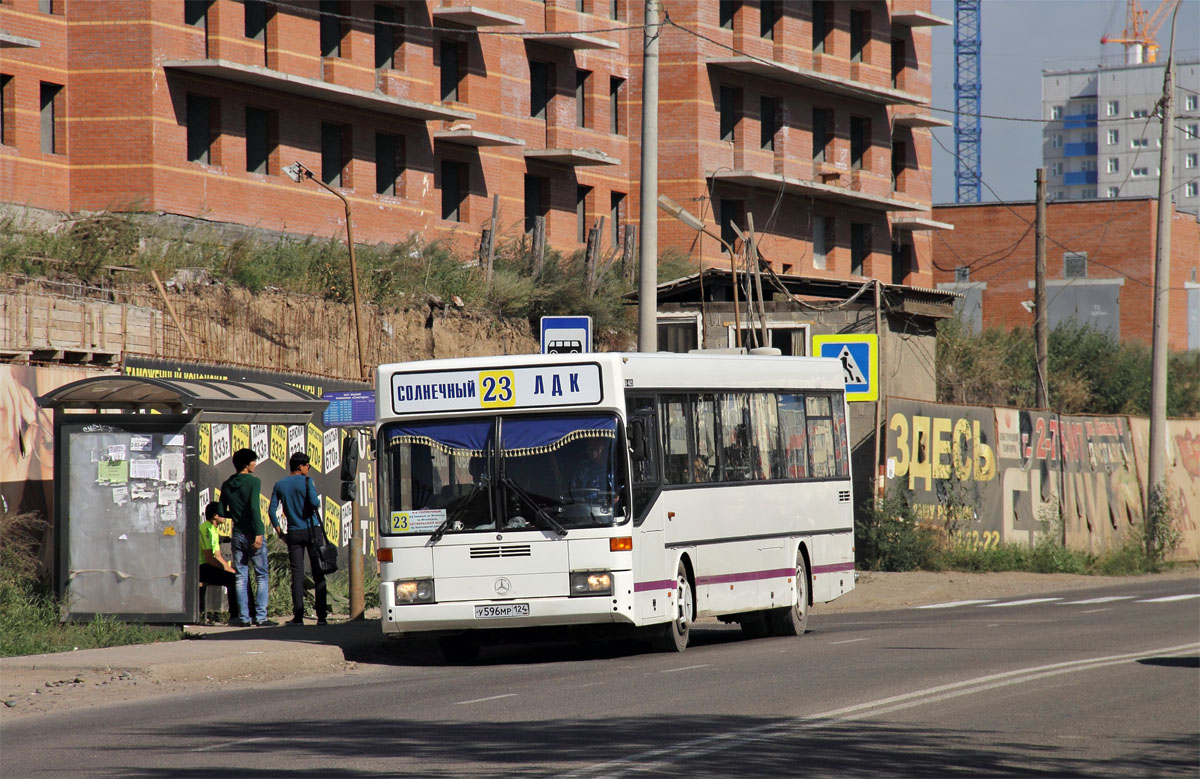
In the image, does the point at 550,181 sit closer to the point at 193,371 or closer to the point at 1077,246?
the point at 193,371

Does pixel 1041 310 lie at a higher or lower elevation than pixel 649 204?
lower

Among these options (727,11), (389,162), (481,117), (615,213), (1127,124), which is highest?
(1127,124)

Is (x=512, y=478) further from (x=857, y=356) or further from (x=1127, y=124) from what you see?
(x=1127, y=124)

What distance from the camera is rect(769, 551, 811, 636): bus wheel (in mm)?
19172

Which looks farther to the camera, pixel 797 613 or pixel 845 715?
pixel 797 613

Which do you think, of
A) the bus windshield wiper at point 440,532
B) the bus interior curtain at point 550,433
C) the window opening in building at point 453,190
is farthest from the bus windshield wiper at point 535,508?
the window opening in building at point 453,190

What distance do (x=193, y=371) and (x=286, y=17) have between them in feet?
65.1

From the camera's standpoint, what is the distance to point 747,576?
717 inches

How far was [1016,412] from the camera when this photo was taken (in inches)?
1383

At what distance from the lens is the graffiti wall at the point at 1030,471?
31.4 meters

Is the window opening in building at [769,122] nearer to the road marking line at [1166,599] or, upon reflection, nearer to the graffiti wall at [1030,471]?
the graffiti wall at [1030,471]

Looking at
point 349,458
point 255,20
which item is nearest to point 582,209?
point 255,20

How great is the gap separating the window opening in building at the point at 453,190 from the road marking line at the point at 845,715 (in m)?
36.1

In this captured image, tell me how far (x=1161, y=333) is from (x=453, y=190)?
75.7 feet
